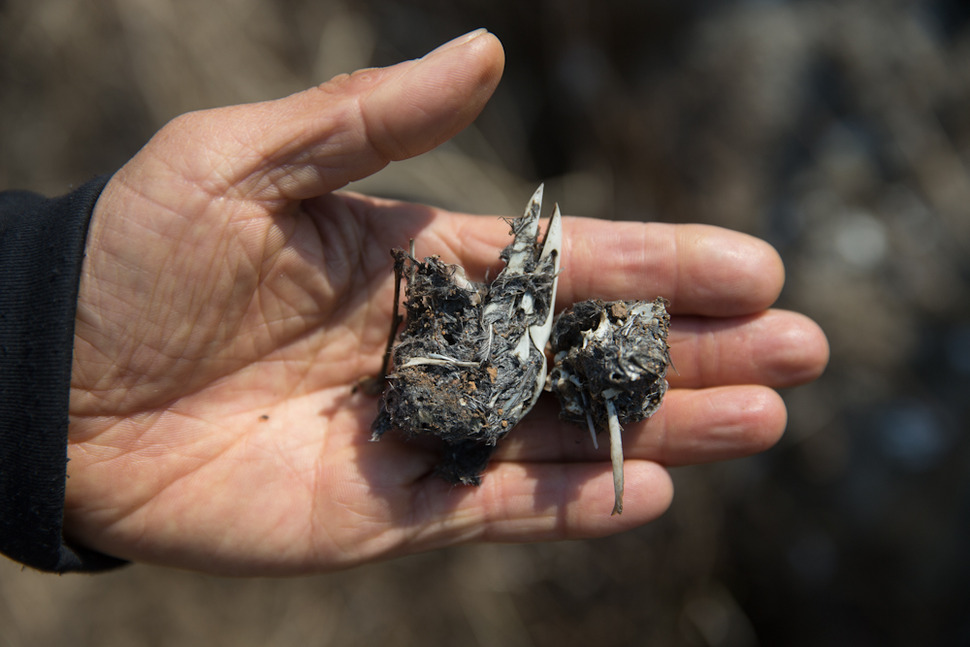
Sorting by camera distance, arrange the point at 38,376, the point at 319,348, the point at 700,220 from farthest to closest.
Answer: the point at 700,220 → the point at 319,348 → the point at 38,376

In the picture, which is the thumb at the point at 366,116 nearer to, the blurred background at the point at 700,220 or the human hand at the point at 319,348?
the human hand at the point at 319,348

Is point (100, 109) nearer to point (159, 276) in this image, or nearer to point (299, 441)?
point (159, 276)

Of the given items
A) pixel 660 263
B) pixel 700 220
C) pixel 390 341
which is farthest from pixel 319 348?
→ pixel 700 220

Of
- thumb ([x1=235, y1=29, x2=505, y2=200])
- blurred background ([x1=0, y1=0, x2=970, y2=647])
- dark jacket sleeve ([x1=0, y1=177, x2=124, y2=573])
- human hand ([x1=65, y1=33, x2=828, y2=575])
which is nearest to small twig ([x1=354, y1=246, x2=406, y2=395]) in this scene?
human hand ([x1=65, y1=33, x2=828, y2=575])

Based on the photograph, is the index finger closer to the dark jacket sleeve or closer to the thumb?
the thumb

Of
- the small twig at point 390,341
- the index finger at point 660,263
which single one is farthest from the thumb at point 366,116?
the index finger at point 660,263

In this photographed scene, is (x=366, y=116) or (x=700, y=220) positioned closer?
(x=366, y=116)

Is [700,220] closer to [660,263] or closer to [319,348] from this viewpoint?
→ [660,263]

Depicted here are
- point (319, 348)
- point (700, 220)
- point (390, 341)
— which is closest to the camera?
point (390, 341)
